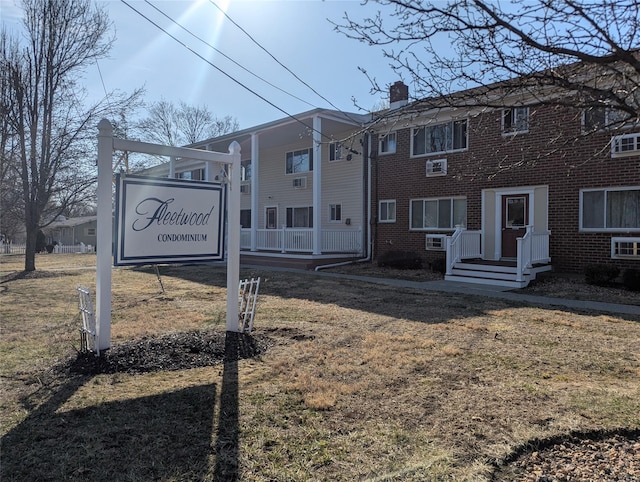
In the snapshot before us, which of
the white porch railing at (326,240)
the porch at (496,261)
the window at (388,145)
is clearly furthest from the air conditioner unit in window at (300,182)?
the porch at (496,261)

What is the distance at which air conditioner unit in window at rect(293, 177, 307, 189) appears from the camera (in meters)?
21.7

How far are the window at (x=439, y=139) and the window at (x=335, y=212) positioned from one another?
4522mm

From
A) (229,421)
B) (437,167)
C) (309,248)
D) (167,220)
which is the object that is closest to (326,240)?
(309,248)

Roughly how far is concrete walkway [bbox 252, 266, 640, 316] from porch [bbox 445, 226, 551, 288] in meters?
0.50

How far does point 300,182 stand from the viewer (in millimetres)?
21781

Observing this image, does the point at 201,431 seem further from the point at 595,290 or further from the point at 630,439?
the point at 595,290

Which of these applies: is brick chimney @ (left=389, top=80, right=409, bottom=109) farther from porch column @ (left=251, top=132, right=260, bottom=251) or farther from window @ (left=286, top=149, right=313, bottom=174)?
window @ (left=286, top=149, right=313, bottom=174)

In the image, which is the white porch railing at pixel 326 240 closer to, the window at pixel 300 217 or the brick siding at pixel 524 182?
the brick siding at pixel 524 182

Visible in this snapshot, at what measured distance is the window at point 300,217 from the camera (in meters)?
21.9

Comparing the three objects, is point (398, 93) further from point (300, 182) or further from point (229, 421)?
point (300, 182)

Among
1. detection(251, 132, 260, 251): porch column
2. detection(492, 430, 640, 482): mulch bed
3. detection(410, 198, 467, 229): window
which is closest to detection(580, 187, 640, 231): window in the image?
detection(410, 198, 467, 229): window

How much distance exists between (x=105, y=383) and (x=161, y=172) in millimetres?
30095

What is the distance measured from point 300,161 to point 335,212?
3.44 metres

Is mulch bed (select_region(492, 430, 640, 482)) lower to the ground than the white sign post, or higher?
lower
